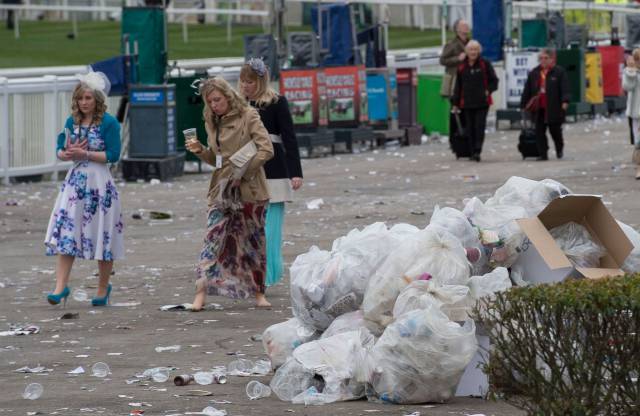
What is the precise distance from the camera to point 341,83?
26516mm

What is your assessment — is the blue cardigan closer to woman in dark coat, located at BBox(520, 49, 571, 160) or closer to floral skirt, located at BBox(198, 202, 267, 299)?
floral skirt, located at BBox(198, 202, 267, 299)

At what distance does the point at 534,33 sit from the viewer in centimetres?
3559

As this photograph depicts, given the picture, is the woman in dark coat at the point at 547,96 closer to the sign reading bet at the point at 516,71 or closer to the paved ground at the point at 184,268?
the paved ground at the point at 184,268

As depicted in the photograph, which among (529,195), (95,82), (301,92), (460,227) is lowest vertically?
(460,227)

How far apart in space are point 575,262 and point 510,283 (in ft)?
2.61

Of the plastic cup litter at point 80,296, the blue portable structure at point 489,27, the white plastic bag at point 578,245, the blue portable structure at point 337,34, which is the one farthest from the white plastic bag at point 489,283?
the blue portable structure at point 489,27

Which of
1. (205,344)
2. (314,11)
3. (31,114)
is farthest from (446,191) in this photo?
(205,344)

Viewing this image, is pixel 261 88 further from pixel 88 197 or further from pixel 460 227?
pixel 460 227

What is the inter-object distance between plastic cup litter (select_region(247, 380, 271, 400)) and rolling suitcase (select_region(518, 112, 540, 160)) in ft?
53.8

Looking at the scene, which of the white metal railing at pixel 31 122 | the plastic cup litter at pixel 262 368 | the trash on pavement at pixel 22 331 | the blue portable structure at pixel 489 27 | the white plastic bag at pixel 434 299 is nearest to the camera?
the white plastic bag at pixel 434 299

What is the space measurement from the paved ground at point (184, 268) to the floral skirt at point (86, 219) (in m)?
0.43

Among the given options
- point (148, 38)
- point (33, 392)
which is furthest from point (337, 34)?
point (33, 392)

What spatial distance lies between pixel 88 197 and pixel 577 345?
613cm

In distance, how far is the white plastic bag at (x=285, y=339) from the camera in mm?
8375
